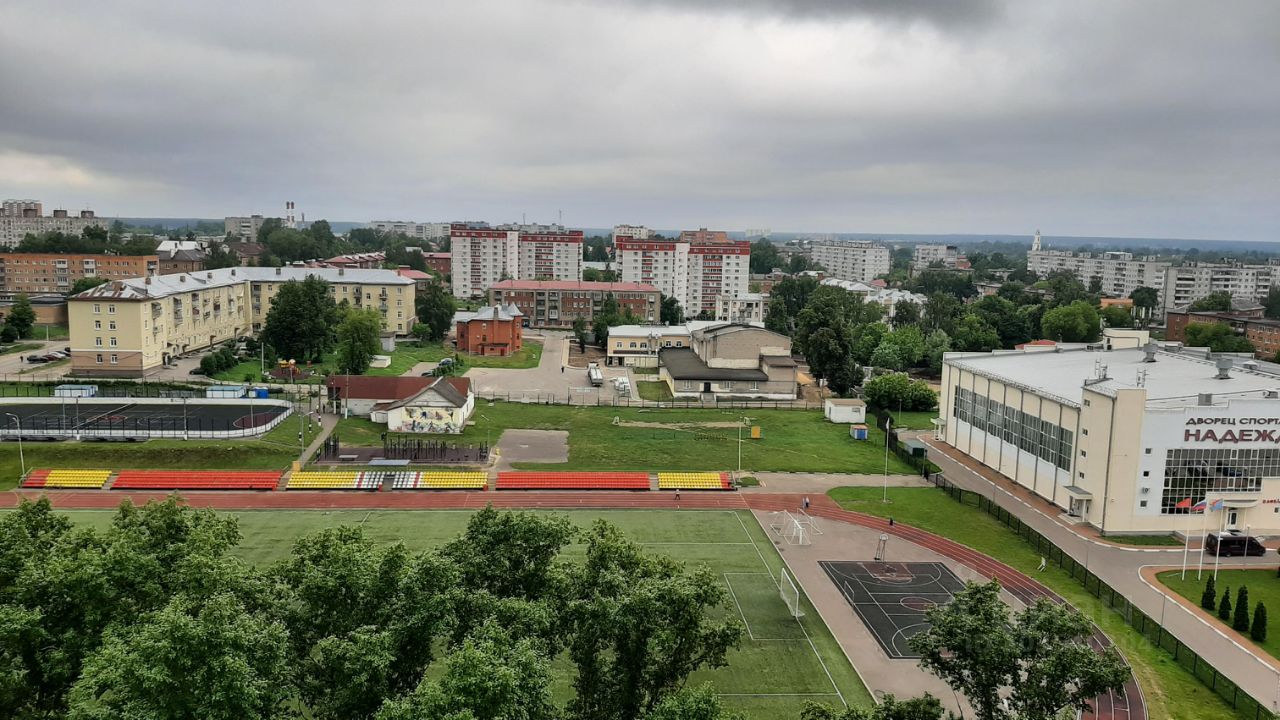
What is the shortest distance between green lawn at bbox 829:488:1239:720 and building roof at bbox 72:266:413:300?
62351mm

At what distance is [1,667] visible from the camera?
1941 centimetres

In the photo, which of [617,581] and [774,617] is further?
[774,617]

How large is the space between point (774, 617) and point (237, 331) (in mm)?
82980

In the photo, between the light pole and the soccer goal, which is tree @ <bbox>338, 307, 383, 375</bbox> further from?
the soccer goal

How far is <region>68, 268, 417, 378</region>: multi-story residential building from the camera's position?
70.8 m

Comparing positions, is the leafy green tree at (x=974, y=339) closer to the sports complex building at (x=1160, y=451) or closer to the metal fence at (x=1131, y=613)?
the sports complex building at (x=1160, y=451)

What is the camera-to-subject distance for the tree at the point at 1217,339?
98312 mm

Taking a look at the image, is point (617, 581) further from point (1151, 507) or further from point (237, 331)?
point (237, 331)

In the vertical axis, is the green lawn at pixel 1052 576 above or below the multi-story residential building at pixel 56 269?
below

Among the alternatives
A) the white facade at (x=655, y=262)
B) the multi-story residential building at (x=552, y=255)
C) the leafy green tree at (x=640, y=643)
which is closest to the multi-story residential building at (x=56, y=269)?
the multi-story residential building at (x=552, y=255)

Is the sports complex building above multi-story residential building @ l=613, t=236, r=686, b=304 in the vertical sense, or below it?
below

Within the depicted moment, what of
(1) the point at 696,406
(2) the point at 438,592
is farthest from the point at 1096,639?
(1) the point at 696,406

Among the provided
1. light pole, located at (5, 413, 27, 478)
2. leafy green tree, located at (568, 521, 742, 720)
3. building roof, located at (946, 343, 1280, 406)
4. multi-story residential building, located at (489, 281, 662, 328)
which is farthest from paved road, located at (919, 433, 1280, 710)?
multi-story residential building, located at (489, 281, 662, 328)

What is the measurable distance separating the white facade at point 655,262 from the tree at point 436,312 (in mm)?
43713
